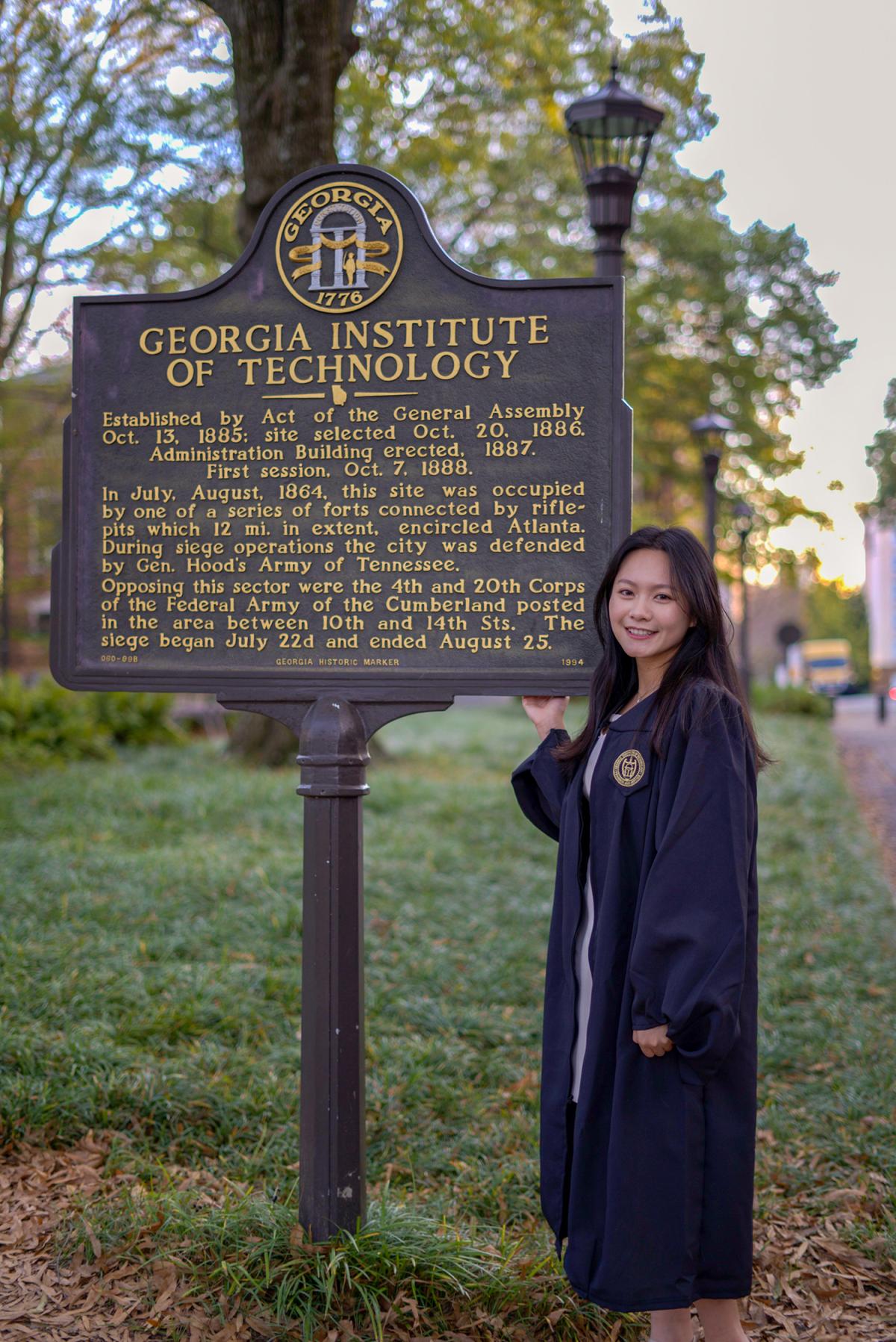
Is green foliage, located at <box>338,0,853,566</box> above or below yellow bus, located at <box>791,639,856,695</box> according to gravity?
above

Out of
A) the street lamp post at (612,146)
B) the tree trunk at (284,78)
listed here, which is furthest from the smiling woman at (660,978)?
the tree trunk at (284,78)

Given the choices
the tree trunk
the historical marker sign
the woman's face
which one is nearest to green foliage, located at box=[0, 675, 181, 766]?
the tree trunk

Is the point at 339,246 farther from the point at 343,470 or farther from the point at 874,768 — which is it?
the point at 874,768

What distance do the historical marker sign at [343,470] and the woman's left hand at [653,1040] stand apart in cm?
101

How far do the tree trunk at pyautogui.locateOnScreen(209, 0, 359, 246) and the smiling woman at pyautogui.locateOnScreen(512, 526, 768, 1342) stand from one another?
4.23 meters

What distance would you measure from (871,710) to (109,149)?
28.1 metres

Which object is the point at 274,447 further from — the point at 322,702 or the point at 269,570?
the point at 322,702

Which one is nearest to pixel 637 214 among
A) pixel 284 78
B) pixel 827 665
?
pixel 284 78

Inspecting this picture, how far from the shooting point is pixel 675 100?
506 inches

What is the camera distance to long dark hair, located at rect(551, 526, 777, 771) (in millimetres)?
2844

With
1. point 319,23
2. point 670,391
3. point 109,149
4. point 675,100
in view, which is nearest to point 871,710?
point 670,391

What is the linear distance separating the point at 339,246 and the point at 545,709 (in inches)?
57.8

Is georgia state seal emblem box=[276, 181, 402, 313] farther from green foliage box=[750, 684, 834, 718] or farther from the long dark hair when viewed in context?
green foliage box=[750, 684, 834, 718]

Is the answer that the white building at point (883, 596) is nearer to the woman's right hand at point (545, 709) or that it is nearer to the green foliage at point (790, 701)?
the green foliage at point (790, 701)
